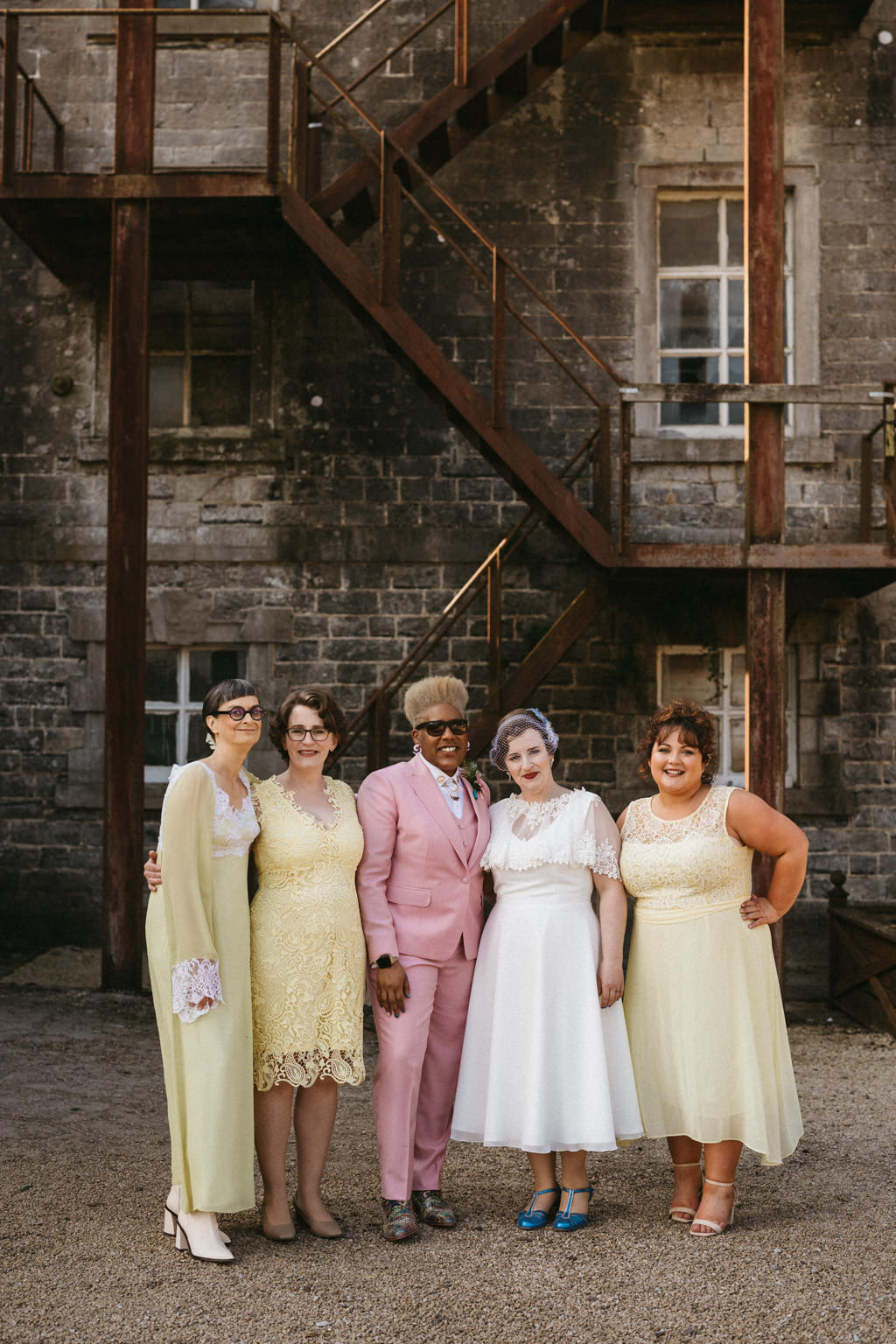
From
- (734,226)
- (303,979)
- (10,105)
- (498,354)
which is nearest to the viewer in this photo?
(303,979)

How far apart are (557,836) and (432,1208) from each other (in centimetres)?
122

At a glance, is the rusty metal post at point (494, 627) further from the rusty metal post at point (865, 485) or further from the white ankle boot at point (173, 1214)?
the white ankle boot at point (173, 1214)

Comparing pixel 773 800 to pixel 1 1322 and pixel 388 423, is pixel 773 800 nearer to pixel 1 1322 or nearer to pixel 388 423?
pixel 388 423

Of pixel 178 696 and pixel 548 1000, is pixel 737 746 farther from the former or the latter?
pixel 548 1000

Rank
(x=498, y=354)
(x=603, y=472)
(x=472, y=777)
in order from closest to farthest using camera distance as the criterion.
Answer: (x=472, y=777) → (x=498, y=354) → (x=603, y=472)

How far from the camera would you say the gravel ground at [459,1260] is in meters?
3.10

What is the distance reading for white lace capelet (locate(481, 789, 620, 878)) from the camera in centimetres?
371

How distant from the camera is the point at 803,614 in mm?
8898

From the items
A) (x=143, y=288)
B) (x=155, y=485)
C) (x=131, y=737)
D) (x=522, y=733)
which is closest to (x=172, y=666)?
(x=155, y=485)

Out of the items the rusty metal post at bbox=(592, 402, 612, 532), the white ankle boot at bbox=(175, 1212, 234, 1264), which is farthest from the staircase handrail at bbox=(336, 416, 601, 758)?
the white ankle boot at bbox=(175, 1212, 234, 1264)

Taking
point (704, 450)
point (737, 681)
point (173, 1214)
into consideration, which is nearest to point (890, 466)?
point (704, 450)

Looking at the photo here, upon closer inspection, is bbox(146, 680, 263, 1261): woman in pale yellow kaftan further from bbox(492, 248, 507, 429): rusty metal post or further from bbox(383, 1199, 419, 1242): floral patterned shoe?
bbox(492, 248, 507, 429): rusty metal post

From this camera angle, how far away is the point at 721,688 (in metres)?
9.07

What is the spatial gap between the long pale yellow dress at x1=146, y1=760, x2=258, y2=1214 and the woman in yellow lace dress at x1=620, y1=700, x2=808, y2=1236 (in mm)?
1213
